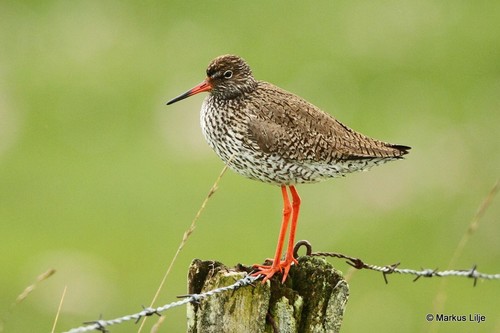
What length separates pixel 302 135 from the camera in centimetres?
670

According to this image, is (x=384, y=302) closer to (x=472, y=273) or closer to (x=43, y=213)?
(x=43, y=213)

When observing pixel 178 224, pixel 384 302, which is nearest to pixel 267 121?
pixel 384 302

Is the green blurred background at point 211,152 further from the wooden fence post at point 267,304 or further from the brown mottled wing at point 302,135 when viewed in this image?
the wooden fence post at point 267,304

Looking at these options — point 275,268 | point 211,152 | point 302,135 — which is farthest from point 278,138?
point 211,152

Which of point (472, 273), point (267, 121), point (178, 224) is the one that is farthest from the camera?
point (178, 224)

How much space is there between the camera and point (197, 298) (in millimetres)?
5207

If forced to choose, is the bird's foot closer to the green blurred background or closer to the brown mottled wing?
the brown mottled wing

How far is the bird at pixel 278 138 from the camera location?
6668 mm

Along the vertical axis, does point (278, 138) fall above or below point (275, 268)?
above

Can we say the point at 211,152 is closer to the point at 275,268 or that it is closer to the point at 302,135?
the point at 302,135

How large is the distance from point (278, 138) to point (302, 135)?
14 cm

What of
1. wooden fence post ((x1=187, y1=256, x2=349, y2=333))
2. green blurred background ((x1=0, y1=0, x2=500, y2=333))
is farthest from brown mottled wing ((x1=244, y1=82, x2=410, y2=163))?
green blurred background ((x1=0, y1=0, x2=500, y2=333))

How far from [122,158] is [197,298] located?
11.2 meters

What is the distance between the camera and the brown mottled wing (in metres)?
6.66
